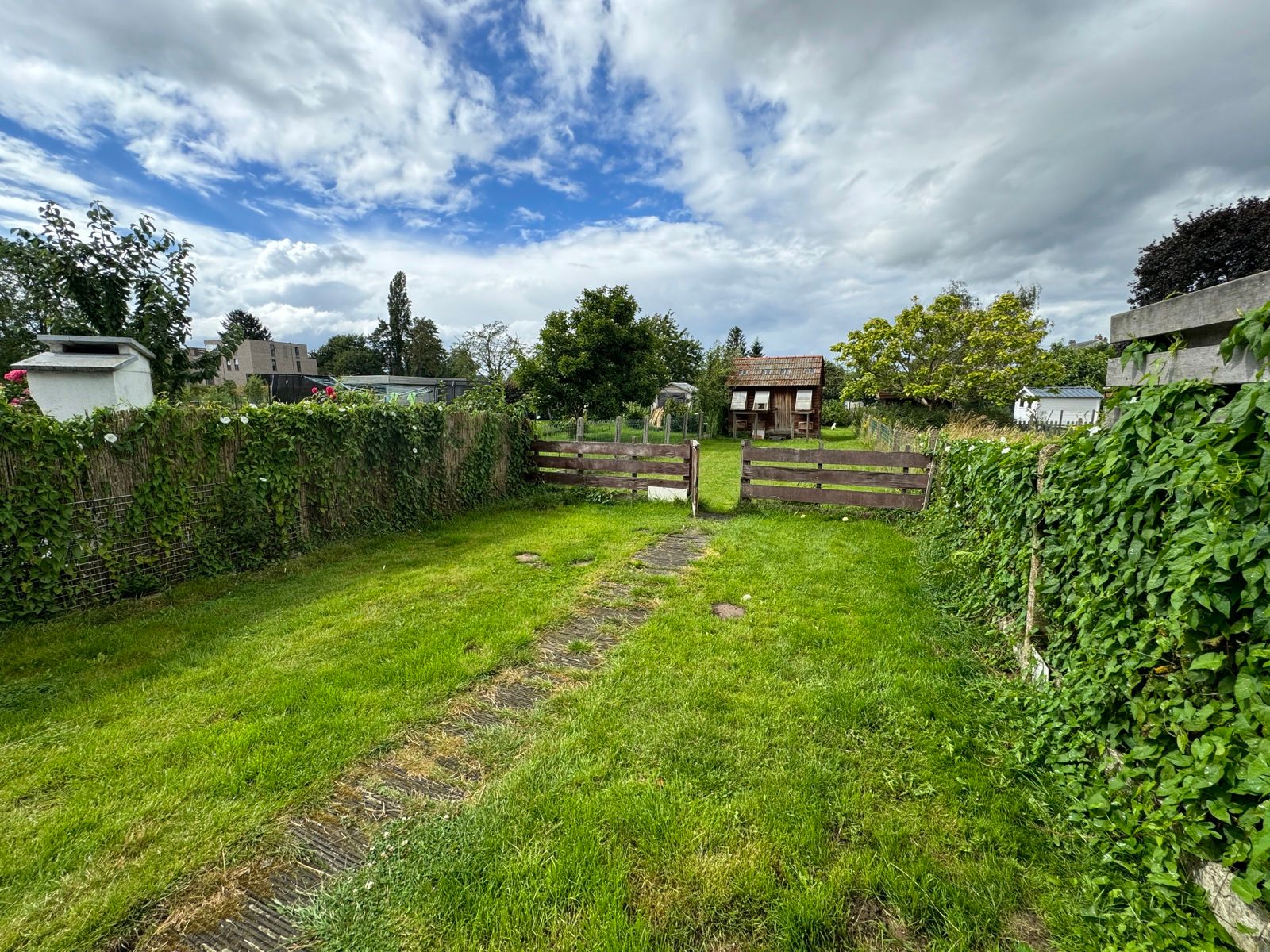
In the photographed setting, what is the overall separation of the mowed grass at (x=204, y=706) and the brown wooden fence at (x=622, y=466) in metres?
3.59

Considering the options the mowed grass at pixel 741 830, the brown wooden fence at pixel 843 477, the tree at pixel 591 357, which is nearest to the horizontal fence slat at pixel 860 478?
the brown wooden fence at pixel 843 477

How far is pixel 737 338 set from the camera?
70062 millimetres

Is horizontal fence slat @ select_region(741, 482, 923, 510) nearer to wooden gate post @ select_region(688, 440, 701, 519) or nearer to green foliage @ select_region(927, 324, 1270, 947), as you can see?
wooden gate post @ select_region(688, 440, 701, 519)

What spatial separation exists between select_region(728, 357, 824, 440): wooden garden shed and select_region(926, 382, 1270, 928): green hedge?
1003 inches

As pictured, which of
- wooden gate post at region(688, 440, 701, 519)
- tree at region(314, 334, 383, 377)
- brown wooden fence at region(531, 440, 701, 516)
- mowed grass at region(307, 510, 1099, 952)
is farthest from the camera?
tree at region(314, 334, 383, 377)

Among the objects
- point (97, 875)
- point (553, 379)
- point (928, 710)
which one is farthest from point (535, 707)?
point (553, 379)

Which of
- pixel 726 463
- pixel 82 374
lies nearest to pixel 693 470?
pixel 726 463

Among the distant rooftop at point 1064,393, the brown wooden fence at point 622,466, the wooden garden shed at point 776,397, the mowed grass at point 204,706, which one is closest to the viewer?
the mowed grass at point 204,706

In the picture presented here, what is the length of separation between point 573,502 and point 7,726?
7.11m

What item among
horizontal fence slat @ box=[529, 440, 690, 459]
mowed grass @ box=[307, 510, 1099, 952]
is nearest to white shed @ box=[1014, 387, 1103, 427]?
horizontal fence slat @ box=[529, 440, 690, 459]

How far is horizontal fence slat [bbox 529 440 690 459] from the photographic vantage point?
892cm

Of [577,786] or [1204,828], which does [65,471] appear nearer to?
[577,786]

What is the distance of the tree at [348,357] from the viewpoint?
63.0m

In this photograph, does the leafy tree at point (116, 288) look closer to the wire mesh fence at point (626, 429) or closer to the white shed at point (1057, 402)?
the wire mesh fence at point (626, 429)
